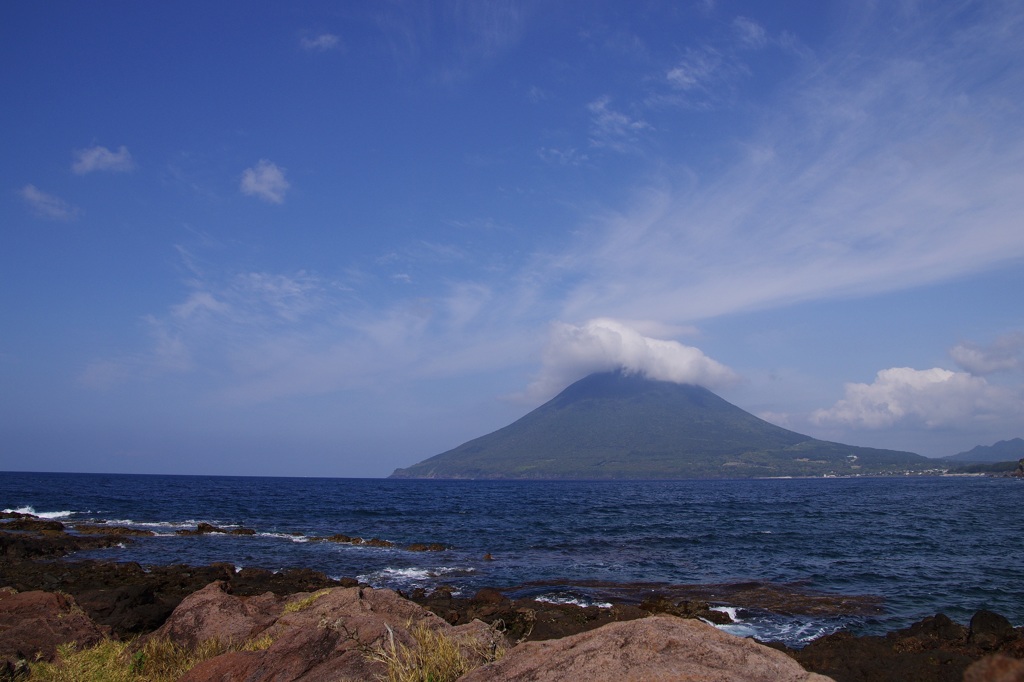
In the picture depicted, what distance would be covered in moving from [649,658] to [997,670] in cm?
269

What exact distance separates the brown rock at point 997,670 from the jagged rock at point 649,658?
2.11 meters

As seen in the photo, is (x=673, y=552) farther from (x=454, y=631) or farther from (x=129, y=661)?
(x=129, y=661)

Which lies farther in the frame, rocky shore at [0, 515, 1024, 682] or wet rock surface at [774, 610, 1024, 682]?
wet rock surface at [774, 610, 1024, 682]

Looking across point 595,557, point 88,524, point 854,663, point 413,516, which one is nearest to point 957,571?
point 595,557

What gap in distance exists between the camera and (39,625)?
9977 mm

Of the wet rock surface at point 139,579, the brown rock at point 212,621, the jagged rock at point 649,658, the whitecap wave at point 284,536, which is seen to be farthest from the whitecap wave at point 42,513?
the jagged rock at point 649,658

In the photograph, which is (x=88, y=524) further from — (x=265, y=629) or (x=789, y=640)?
(x=789, y=640)

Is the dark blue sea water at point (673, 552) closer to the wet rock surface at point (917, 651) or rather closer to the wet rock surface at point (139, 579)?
the wet rock surface at point (917, 651)

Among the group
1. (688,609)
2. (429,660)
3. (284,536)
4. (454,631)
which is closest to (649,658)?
(429,660)

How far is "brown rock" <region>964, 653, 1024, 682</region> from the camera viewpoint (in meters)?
2.44

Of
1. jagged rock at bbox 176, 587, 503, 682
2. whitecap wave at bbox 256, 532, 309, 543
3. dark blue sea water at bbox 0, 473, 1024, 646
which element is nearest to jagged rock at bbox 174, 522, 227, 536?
dark blue sea water at bbox 0, 473, 1024, 646

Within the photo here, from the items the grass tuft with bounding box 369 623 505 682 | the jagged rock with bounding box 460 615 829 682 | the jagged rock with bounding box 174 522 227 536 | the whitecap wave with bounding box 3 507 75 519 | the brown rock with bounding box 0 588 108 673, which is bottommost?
the jagged rock with bounding box 174 522 227 536

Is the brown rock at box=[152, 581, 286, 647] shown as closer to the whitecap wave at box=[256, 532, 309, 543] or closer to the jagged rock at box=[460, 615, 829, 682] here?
the jagged rock at box=[460, 615, 829, 682]

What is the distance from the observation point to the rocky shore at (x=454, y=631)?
4867 millimetres
